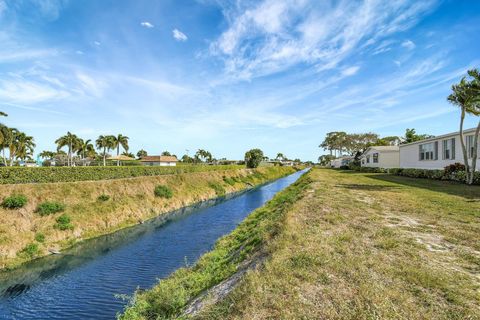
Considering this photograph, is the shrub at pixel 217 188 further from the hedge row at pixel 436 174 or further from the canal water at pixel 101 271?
the hedge row at pixel 436 174

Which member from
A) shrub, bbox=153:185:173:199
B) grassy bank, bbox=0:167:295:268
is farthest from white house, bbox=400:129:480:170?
shrub, bbox=153:185:173:199

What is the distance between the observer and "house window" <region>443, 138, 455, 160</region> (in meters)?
31.4

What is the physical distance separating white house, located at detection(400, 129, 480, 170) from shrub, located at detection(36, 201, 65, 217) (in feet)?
126

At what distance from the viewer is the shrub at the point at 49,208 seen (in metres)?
19.4

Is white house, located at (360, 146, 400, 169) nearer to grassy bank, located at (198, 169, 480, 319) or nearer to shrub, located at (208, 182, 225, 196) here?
shrub, located at (208, 182, 225, 196)

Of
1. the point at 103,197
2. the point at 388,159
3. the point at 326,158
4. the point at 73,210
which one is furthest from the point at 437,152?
the point at 326,158

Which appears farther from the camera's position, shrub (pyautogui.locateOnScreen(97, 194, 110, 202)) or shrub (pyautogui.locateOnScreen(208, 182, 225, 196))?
shrub (pyautogui.locateOnScreen(208, 182, 225, 196))

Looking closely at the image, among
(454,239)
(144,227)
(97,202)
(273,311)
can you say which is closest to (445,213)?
(454,239)

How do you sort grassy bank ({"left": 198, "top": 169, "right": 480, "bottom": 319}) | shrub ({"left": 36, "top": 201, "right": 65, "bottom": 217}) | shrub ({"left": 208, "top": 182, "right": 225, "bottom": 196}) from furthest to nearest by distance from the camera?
shrub ({"left": 208, "top": 182, "right": 225, "bottom": 196}) < shrub ({"left": 36, "top": 201, "right": 65, "bottom": 217}) < grassy bank ({"left": 198, "top": 169, "right": 480, "bottom": 319})

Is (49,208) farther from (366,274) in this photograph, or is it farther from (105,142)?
(105,142)

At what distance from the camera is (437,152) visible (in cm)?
3478

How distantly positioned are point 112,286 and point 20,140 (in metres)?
72.9

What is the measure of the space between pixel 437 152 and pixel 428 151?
98.7 inches

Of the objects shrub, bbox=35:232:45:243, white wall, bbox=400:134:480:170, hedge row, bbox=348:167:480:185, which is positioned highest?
white wall, bbox=400:134:480:170
